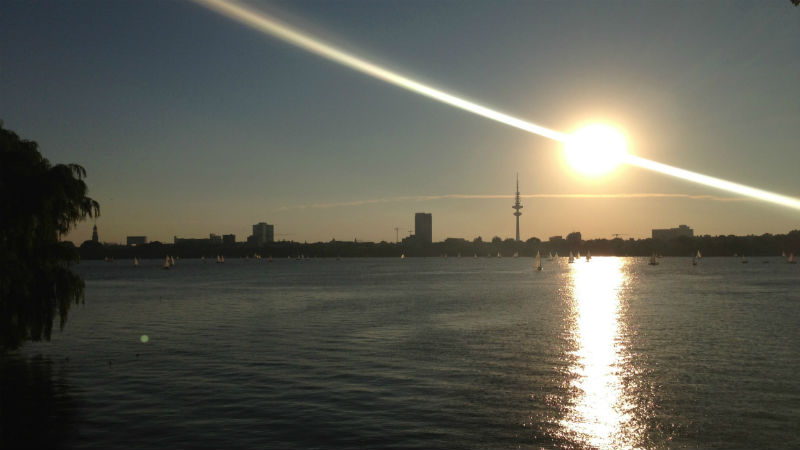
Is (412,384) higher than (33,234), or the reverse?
(33,234)

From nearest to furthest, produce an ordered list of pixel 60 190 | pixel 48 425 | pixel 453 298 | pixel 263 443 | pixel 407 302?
1. pixel 263 443
2. pixel 48 425
3. pixel 60 190
4. pixel 407 302
5. pixel 453 298

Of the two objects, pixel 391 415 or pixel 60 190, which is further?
pixel 60 190

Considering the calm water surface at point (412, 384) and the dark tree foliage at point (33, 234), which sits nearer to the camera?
the calm water surface at point (412, 384)

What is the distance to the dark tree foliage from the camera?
31413 millimetres

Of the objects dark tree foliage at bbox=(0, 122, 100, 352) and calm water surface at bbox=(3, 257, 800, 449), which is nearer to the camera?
calm water surface at bbox=(3, 257, 800, 449)

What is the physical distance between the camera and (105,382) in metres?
32.7

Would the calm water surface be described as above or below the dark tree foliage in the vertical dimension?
below

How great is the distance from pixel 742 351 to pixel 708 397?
661 inches

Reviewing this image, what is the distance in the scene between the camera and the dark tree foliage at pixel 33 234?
31413 mm

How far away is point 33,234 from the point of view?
32062mm

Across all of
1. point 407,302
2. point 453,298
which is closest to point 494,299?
point 453,298

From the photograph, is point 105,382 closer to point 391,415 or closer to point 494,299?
point 391,415

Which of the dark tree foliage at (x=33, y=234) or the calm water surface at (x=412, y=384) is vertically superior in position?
the dark tree foliage at (x=33, y=234)

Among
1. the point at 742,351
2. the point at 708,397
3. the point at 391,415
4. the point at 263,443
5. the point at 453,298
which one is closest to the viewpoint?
the point at 263,443
